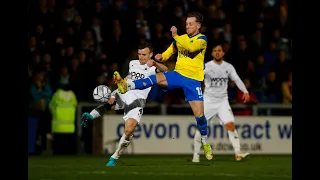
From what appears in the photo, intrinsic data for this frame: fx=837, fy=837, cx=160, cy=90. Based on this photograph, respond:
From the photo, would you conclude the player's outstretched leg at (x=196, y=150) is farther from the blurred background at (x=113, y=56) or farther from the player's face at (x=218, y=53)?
the blurred background at (x=113, y=56)

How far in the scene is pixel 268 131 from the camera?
68.5 feet

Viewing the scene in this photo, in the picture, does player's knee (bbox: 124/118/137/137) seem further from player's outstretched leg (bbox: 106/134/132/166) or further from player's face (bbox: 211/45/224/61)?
player's face (bbox: 211/45/224/61)

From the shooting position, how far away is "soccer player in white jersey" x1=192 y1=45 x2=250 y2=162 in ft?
54.7

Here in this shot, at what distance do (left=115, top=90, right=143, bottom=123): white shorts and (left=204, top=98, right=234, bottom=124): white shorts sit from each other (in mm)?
2956

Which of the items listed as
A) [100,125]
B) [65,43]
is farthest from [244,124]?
[65,43]

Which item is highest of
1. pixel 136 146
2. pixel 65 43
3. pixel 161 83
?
pixel 65 43

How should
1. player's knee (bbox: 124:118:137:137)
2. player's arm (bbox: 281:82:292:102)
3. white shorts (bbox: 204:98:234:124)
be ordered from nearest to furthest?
1. player's knee (bbox: 124:118:137:137)
2. white shorts (bbox: 204:98:234:124)
3. player's arm (bbox: 281:82:292:102)

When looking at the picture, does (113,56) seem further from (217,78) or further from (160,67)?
(160,67)

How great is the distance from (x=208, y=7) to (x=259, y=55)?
2008mm

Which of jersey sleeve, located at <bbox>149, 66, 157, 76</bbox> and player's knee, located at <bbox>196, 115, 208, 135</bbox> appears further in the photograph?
jersey sleeve, located at <bbox>149, 66, 157, 76</bbox>

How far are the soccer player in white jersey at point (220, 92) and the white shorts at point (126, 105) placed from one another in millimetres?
2968

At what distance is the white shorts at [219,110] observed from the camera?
16.7m

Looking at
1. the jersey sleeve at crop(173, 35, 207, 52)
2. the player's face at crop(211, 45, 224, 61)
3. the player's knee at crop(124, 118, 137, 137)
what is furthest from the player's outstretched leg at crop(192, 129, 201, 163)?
the jersey sleeve at crop(173, 35, 207, 52)

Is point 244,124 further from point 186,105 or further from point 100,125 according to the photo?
point 100,125
